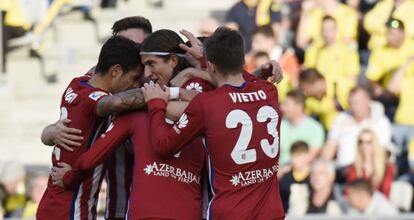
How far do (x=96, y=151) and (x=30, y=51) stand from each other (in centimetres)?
808

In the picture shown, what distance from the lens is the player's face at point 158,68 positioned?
7.59m

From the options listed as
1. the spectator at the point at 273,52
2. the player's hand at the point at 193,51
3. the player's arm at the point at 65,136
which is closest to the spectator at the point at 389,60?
the spectator at the point at 273,52

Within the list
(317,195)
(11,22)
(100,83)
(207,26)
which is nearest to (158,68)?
(100,83)

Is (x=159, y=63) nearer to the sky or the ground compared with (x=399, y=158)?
nearer to the sky

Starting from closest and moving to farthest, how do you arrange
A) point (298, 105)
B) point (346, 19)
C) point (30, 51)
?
point (298, 105)
point (346, 19)
point (30, 51)

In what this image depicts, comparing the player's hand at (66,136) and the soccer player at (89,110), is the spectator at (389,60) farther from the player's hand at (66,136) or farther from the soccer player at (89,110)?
the player's hand at (66,136)

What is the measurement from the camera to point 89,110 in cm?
770

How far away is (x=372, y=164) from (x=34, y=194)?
328cm

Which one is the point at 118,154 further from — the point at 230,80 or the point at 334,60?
the point at 334,60

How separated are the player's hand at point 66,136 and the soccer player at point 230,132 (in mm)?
561

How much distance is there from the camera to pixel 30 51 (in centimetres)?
1537

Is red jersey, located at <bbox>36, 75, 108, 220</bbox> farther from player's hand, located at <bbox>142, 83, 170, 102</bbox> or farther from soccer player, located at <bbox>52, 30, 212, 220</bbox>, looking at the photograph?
player's hand, located at <bbox>142, 83, 170, 102</bbox>

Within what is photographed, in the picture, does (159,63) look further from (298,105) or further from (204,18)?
(204,18)

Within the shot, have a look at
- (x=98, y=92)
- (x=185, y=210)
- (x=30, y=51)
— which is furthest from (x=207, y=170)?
(x=30, y=51)
